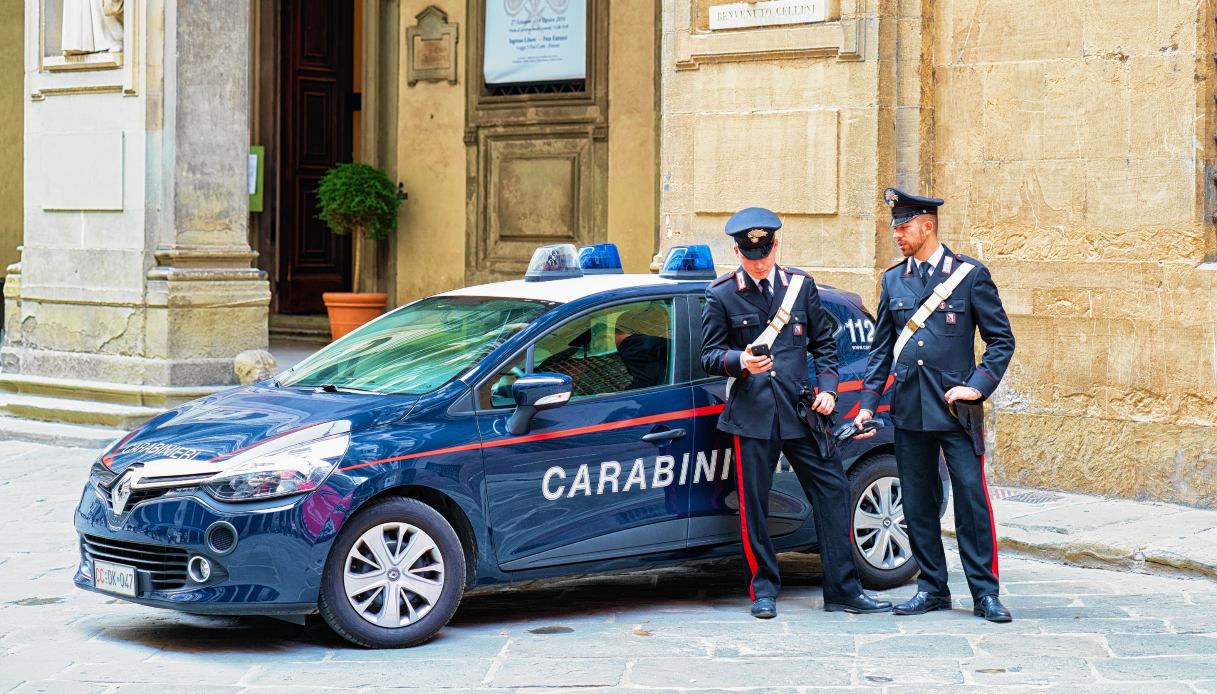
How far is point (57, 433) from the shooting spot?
13453 millimetres

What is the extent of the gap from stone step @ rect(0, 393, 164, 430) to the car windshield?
17.7ft

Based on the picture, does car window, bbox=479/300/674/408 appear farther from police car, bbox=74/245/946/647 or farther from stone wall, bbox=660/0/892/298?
stone wall, bbox=660/0/892/298

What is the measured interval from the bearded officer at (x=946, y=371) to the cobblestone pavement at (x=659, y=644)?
0.97ft

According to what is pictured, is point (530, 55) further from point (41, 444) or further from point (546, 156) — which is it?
point (41, 444)

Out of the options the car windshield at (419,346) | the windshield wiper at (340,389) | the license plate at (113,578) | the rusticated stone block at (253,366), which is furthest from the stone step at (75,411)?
the license plate at (113,578)

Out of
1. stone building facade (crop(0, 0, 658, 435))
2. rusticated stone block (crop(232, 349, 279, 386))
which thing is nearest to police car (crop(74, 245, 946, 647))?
rusticated stone block (crop(232, 349, 279, 386))

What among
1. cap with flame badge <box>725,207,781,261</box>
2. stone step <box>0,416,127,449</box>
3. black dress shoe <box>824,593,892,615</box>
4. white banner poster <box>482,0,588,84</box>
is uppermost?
white banner poster <box>482,0,588,84</box>

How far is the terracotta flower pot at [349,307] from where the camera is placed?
18.2 meters

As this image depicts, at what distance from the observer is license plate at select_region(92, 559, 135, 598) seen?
23.2 feet

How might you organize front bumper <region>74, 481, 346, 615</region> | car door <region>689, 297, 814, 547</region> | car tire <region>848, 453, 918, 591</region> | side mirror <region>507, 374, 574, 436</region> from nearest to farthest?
front bumper <region>74, 481, 346, 615</region> < side mirror <region>507, 374, 574, 436</region> < car door <region>689, 297, 814, 547</region> < car tire <region>848, 453, 918, 591</region>

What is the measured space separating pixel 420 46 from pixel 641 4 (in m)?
2.78

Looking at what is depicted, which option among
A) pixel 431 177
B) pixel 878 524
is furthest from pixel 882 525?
pixel 431 177

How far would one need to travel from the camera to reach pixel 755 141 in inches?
476

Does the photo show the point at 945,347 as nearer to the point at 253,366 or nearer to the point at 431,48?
the point at 253,366
